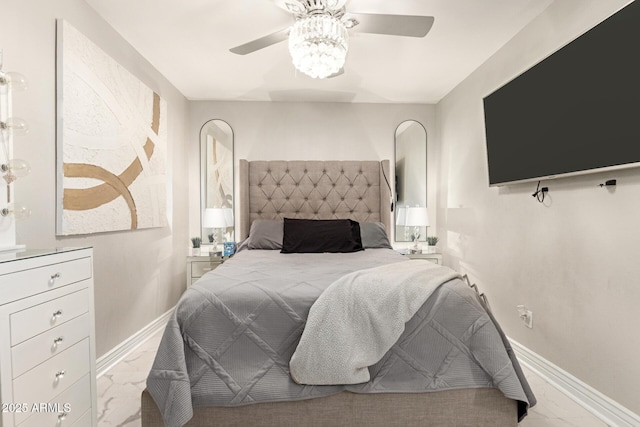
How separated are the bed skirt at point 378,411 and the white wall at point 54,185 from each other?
1.23m

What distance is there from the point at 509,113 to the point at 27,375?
3118mm

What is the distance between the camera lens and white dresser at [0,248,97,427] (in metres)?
1.24

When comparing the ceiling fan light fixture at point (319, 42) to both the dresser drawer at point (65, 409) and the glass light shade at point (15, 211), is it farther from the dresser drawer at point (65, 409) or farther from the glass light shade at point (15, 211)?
the dresser drawer at point (65, 409)

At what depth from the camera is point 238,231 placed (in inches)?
167

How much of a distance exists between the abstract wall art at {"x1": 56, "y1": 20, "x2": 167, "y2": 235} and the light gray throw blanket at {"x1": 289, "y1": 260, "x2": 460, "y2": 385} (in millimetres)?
1610

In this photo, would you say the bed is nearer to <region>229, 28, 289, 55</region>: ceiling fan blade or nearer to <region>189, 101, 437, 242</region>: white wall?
<region>229, 28, 289, 55</region>: ceiling fan blade

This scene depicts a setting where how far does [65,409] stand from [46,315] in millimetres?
429

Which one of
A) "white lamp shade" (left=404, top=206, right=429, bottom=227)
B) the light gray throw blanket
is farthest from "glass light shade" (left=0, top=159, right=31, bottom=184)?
"white lamp shade" (left=404, top=206, right=429, bottom=227)

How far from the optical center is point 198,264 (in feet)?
12.7

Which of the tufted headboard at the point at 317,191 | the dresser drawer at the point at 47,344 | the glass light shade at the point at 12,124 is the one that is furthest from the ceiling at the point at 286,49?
the dresser drawer at the point at 47,344

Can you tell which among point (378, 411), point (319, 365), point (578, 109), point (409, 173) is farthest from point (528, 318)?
point (409, 173)

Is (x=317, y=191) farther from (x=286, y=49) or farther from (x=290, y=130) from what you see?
(x=286, y=49)

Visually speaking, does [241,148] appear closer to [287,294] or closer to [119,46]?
[119,46]

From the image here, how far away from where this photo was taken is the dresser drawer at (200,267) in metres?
3.86
